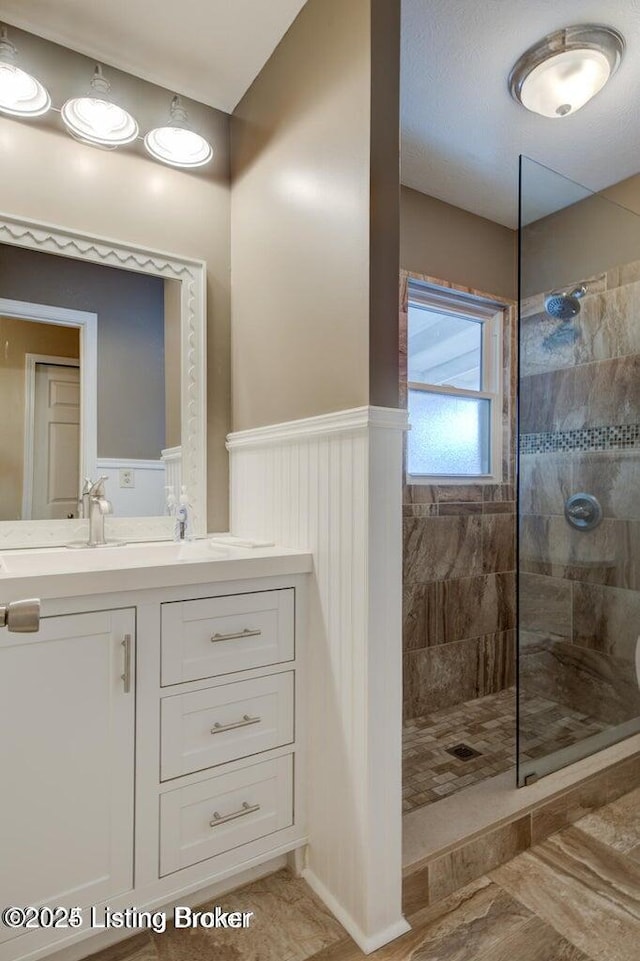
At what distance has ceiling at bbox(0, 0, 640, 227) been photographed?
1.53m

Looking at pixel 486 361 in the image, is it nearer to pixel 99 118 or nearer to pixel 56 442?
pixel 99 118

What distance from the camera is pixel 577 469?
6.88 ft

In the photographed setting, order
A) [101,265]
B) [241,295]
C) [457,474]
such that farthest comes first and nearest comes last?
1. [457,474]
2. [241,295]
3. [101,265]

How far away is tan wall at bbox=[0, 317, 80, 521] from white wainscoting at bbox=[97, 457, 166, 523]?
25 centimetres

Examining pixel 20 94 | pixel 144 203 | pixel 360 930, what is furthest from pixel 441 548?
pixel 20 94

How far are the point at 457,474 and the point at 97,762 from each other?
198 cm

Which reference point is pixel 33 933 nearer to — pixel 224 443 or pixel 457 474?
pixel 224 443

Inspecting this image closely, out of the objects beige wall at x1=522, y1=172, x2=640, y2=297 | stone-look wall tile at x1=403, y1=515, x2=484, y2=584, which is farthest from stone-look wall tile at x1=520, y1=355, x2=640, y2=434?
stone-look wall tile at x1=403, y1=515, x2=484, y2=584

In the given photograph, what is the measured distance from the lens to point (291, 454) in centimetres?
157

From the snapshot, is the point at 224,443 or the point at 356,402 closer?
the point at 356,402

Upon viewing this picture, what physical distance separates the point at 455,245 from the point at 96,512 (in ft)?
6.87

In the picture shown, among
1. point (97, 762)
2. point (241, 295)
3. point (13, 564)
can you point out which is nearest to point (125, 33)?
point (241, 295)

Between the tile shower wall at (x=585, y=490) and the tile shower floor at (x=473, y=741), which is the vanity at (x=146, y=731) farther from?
the tile shower wall at (x=585, y=490)

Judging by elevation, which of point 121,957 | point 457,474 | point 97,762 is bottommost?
point 121,957
